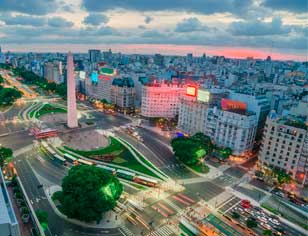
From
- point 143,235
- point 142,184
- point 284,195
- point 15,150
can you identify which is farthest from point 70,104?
point 284,195

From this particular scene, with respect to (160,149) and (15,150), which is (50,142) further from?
(160,149)

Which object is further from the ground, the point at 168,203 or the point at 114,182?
the point at 114,182

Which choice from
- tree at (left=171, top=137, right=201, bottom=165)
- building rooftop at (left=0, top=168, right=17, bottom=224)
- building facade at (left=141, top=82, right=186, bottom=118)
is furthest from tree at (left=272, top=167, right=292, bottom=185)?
building facade at (left=141, top=82, right=186, bottom=118)

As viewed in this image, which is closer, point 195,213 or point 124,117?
point 195,213

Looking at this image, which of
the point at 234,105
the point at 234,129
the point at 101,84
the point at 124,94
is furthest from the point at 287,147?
the point at 101,84

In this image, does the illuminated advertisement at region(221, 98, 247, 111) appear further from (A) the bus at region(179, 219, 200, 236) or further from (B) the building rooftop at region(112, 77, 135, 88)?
(B) the building rooftop at region(112, 77, 135, 88)

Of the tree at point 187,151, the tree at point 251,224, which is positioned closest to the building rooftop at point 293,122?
the tree at point 187,151
